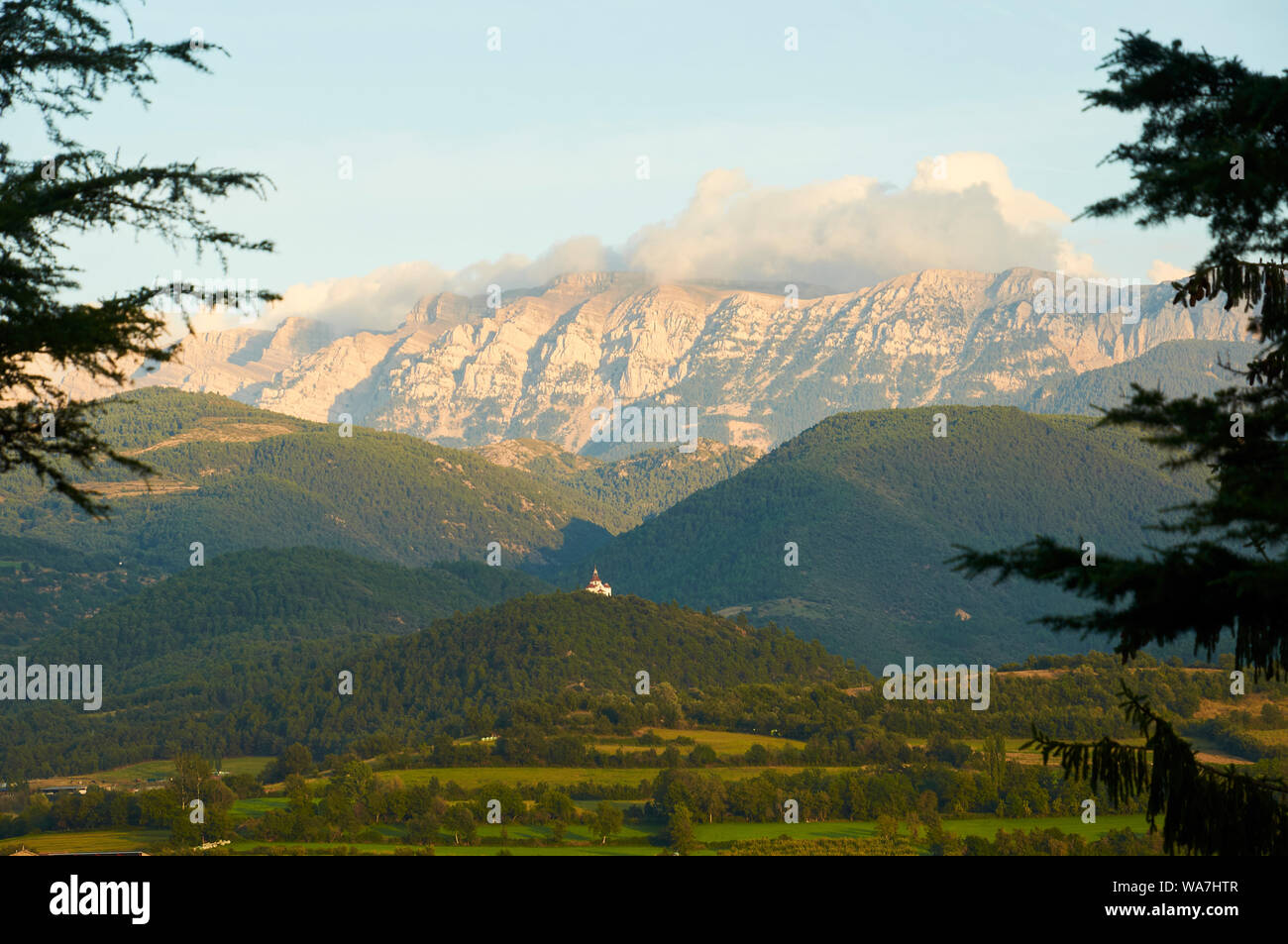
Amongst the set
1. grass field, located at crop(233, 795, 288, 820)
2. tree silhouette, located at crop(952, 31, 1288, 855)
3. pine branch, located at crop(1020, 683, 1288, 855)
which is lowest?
grass field, located at crop(233, 795, 288, 820)

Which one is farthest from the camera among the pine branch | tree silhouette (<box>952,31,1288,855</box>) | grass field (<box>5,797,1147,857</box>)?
grass field (<box>5,797,1147,857</box>)

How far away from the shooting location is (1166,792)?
728 inches

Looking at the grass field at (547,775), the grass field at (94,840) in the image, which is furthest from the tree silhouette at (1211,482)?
the grass field at (547,775)

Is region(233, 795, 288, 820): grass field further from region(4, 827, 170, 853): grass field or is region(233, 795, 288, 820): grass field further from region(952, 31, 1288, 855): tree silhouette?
region(952, 31, 1288, 855): tree silhouette

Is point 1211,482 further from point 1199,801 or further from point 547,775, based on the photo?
point 547,775

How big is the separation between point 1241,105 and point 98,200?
1672cm

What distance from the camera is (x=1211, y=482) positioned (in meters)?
18.3

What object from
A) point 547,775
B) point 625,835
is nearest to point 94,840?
point 625,835

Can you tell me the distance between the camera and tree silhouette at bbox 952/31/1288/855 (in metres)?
16.3

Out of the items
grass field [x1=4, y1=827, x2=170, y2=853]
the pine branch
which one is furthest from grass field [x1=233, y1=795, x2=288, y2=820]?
the pine branch

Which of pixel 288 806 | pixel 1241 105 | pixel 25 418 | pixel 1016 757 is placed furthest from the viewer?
pixel 1016 757
